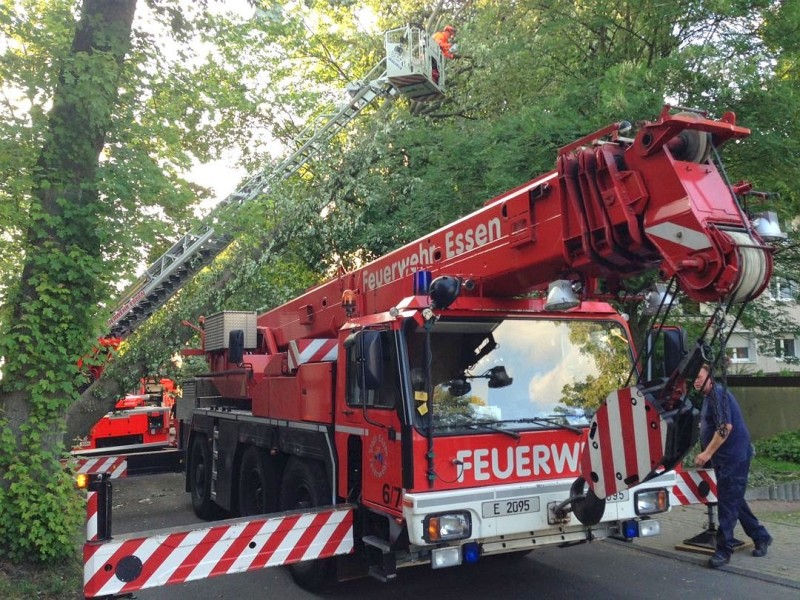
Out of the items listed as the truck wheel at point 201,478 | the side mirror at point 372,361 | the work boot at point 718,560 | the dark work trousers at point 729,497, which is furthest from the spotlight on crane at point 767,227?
the truck wheel at point 201,478

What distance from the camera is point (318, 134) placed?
1538 centimetres

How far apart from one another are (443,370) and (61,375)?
3818 mm

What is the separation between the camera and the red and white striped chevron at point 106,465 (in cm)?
977

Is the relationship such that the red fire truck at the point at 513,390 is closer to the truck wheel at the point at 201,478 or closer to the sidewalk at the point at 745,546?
the sidewalk at the point at 745,546

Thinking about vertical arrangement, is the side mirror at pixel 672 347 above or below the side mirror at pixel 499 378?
above

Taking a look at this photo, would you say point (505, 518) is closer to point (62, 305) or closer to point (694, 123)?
point (694, 123)

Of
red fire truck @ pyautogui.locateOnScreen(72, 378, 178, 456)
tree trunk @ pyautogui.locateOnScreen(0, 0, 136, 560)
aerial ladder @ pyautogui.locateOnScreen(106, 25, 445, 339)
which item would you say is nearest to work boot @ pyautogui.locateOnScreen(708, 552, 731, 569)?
tree trunk @ pyautogui.locateOnScreen(0, 0, 136, 560)

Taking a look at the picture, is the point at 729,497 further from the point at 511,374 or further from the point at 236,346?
the point at 236,346

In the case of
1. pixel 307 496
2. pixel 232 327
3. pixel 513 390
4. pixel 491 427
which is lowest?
pixel 307 496

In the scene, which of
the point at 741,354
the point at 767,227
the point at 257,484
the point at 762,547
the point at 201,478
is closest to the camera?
the point at 767,227

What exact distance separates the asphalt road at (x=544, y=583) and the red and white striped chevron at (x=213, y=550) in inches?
46.5

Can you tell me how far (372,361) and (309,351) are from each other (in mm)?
2148

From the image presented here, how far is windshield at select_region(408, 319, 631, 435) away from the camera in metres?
5.15

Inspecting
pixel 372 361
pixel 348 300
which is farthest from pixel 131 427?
pixel 372 361
